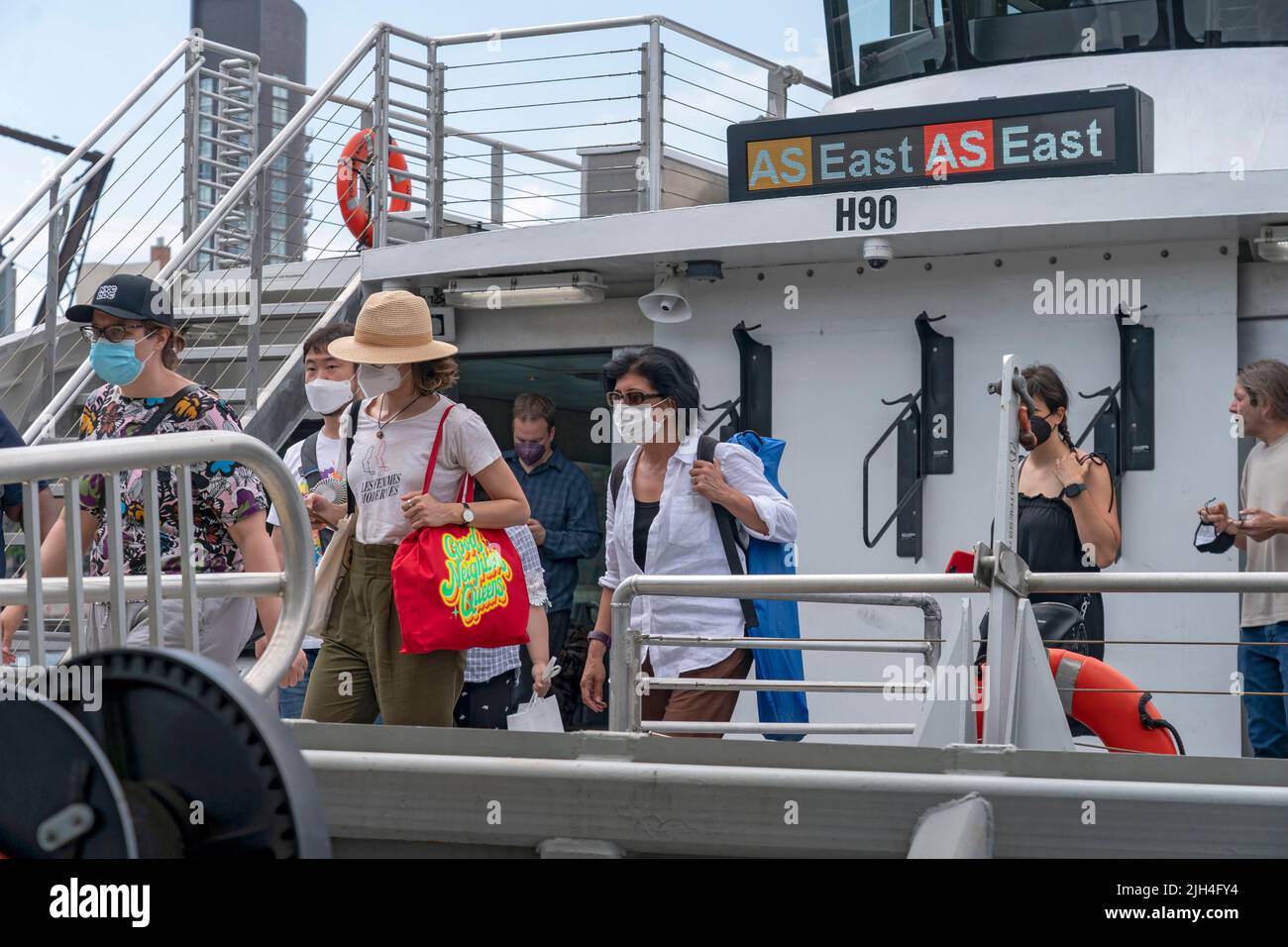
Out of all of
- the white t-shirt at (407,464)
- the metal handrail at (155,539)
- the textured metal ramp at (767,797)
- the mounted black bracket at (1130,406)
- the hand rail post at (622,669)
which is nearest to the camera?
the metal handrail at (155,539)

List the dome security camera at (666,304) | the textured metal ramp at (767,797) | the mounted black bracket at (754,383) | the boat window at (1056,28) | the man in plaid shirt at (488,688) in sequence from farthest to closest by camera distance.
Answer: the boat window at (1056,28)
the mounted black bracket at (754,383)
the dome security camera at (666,304)
the man in plaid shirt at (488,688)
the textured metal ramp at (767,797)

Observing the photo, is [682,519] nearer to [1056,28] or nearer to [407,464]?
[407,464]

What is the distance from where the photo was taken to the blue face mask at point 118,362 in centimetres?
451

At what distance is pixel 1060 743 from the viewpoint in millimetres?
4133

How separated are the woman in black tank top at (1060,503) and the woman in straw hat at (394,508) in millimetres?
2015

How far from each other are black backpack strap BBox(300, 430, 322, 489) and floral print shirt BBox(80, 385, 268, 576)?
61.2 inches

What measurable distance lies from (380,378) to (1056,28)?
6295 millimetres

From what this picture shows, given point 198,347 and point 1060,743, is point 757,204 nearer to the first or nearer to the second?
point 198,347

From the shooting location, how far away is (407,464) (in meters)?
4.72

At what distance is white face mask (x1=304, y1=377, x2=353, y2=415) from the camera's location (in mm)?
6184

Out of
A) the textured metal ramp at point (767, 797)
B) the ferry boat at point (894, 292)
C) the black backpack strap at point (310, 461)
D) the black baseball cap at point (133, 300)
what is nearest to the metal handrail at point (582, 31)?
the ferry boat at point (894, 292)

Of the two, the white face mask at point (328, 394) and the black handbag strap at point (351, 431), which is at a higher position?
the white face mask at point (328, 394)

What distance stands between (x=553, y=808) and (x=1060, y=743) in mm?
1492

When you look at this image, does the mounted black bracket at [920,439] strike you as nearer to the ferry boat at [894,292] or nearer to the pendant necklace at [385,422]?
the ferry boat at [894,292]
